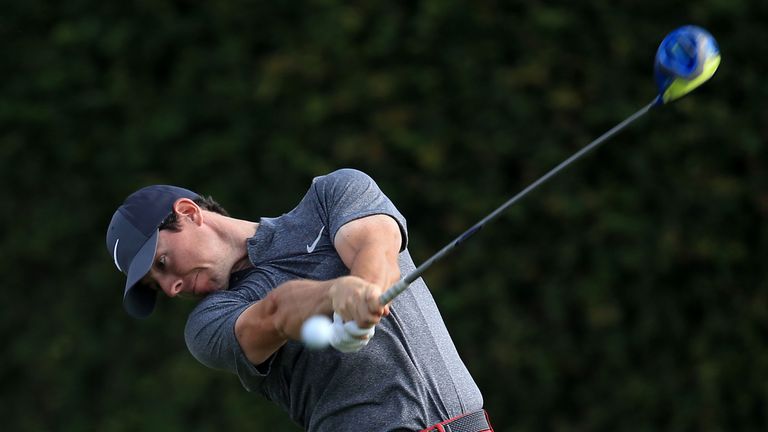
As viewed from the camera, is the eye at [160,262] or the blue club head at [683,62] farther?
the eye at [160,262]

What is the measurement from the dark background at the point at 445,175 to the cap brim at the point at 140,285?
8.27 ft

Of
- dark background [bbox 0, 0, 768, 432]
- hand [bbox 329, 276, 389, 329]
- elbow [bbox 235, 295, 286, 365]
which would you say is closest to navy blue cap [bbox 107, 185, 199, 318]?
elbow [bbox 235, 295, 286, 365]

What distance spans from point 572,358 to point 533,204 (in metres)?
0.71

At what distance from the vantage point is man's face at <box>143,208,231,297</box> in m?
3.32

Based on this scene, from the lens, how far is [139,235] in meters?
3.33

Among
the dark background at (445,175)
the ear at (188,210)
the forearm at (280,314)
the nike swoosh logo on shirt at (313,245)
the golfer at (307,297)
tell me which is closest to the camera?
the forearm at (280,314)

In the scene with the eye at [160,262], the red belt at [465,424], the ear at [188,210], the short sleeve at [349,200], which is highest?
the ear at [188,210]

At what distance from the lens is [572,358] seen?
566cm

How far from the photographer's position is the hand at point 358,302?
279 cm

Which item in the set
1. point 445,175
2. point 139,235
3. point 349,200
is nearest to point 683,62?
point 349,200

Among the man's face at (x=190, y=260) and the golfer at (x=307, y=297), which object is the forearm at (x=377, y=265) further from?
the man's face at (x=190, y=260)

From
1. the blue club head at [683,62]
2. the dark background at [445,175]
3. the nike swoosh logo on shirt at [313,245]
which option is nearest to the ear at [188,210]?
the nike swoosh logo on shirt at [313,245]

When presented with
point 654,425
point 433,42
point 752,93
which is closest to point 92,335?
point 433,42

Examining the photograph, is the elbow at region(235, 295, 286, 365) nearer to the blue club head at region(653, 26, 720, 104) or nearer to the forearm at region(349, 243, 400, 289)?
the forearm at region(349, 243, 400, 289)
